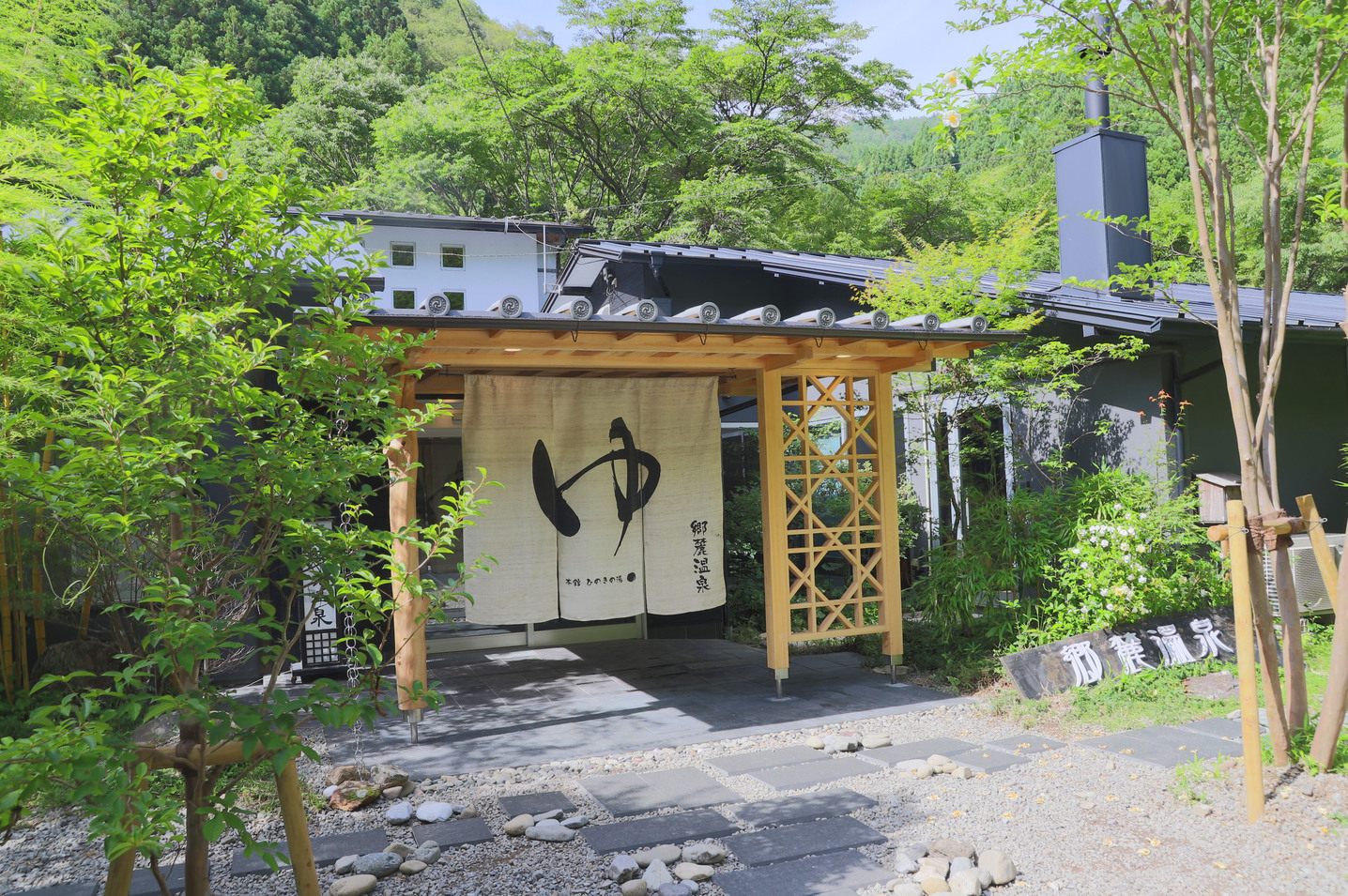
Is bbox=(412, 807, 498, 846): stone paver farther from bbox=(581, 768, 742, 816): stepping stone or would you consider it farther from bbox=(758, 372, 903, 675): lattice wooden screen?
bbox=(758, 372, 903, 675): lattice wooden screen

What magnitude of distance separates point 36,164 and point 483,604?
4351 millimetres

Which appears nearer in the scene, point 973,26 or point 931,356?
point 973,26

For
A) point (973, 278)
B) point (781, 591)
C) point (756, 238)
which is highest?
point (756, 238)

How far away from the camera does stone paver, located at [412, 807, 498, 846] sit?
13.6 feet

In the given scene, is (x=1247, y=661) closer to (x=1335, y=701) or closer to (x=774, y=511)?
A: (x=1335, y=701)

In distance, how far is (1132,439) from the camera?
786 cm

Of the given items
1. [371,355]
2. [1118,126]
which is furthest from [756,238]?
[371,355]

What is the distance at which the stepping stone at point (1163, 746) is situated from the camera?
15.9 feet

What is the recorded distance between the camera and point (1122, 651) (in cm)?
648

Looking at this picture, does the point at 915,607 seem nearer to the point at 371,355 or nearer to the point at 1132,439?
the point at 1132,439

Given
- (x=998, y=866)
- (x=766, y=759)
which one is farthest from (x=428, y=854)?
(x=998, y=866)

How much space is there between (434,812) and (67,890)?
1.54 metres

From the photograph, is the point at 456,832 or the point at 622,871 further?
A: the point at 456,832

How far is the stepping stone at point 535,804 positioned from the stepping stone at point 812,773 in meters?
1.11
